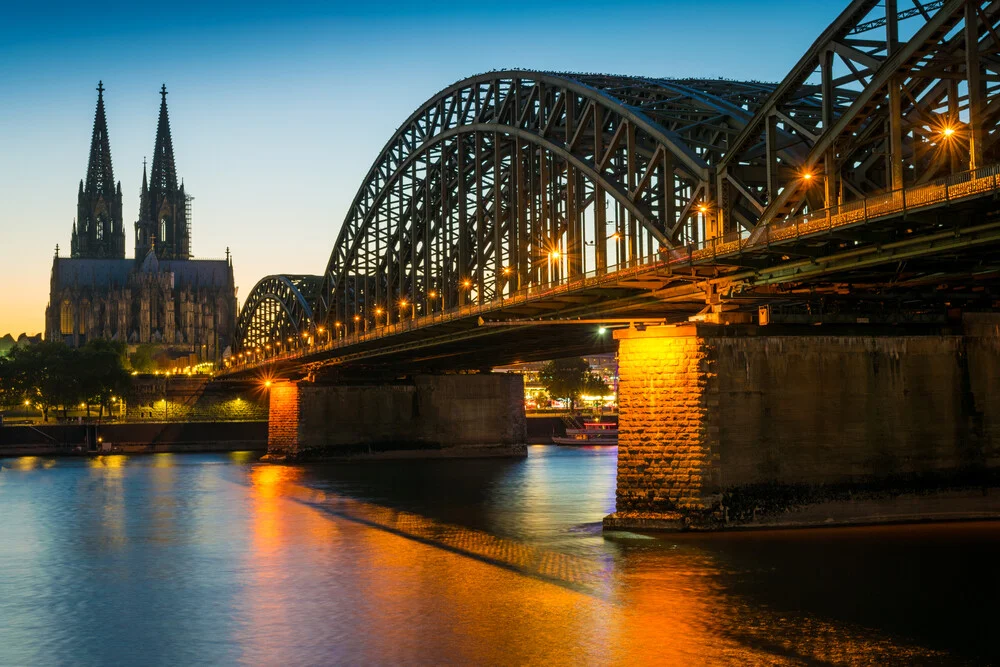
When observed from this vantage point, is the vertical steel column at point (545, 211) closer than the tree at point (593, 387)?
Yes

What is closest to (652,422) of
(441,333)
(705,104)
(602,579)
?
(602,579)

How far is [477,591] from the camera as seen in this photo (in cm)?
3316

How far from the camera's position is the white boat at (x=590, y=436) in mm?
125000

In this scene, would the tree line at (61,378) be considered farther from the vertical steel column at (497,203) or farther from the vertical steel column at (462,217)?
the vertical steel column at (497,203)

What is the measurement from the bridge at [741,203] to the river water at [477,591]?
17.5ft

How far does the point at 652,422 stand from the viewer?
4094 cm

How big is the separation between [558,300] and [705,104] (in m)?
10.8

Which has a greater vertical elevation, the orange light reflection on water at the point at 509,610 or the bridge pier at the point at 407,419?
the bridge pier at the point at 407,419

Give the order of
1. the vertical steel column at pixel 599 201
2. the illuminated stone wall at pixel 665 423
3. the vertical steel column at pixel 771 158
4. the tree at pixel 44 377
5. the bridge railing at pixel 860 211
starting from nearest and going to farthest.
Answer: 1. the bridge railing at pixel 860 211
2. the illuminated stone wall at pixel 665 423
3. the vertical steel column at pixel 771 158
4. the vertical steel column at pixel 599 201
5. the tree at pixel 44 377

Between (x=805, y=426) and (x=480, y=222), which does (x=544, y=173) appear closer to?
(x=480, y=222)

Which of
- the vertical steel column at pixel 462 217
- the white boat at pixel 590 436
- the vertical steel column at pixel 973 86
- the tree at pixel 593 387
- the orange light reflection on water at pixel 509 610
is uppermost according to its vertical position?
the vertical steel column at pixel 462 217

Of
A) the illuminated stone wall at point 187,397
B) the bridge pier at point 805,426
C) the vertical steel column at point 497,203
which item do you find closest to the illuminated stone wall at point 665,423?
the bridge pier at point 805,426

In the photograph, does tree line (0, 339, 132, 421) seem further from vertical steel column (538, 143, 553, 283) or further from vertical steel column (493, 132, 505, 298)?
vertical steel column (538, 143, 553, 283)

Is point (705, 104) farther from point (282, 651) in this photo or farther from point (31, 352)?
point (31, 352)
